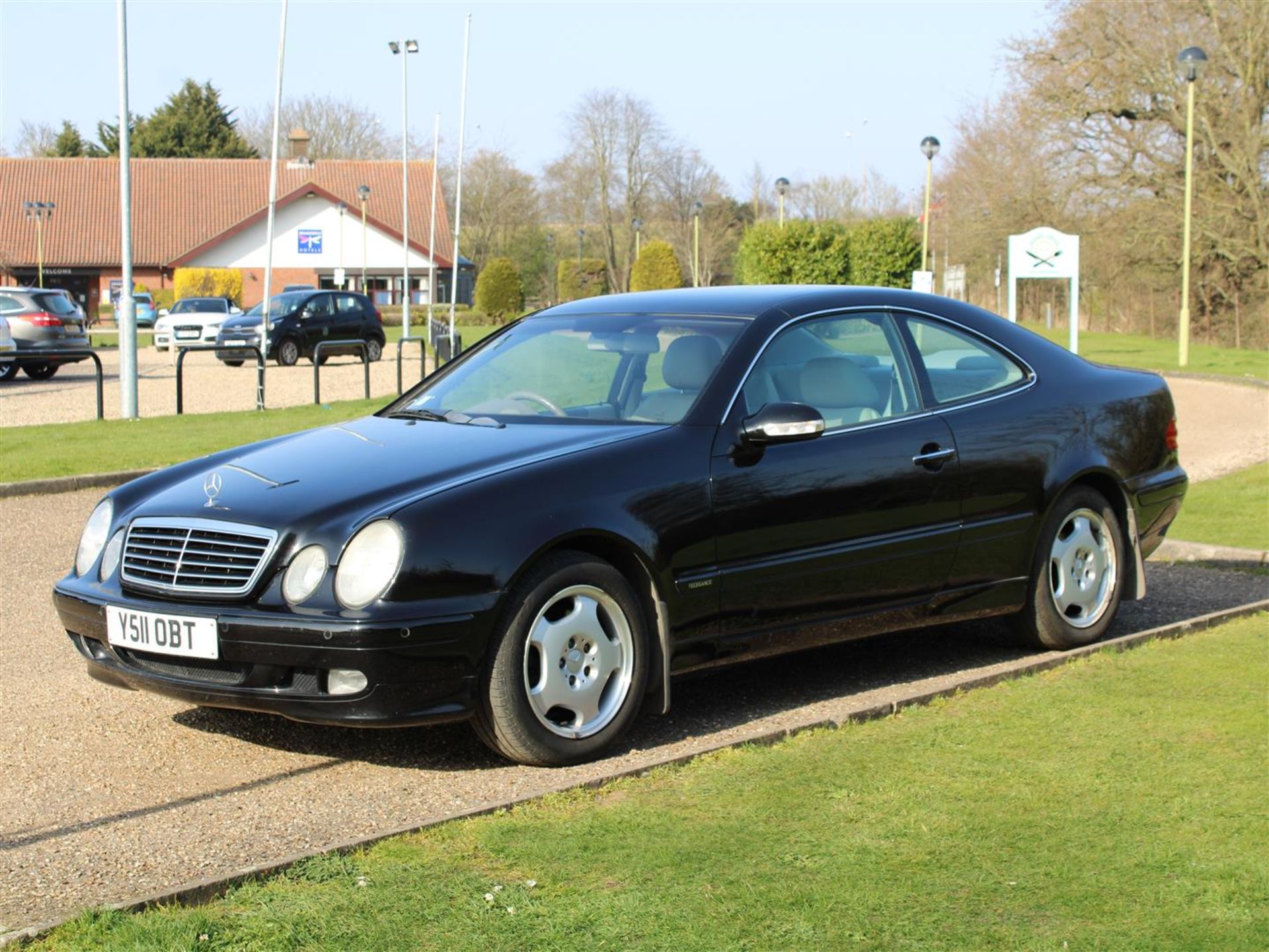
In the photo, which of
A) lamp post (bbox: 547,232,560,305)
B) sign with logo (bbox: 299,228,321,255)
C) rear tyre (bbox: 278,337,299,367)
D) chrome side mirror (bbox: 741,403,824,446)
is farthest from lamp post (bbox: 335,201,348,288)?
chrome side mirror (bbox: 741,403,824,446)

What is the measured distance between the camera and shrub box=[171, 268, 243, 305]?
240 ft

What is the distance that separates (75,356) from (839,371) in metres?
18.8

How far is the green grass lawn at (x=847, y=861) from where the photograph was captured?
150 inches

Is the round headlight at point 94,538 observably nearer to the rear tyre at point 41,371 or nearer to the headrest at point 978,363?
the headrest at point 978,363

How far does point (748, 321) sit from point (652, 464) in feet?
3.17

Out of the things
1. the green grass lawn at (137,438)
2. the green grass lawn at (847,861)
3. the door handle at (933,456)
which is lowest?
the green grass lawn at (847,861)

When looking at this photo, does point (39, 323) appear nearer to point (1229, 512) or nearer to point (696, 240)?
point (1229, 512)

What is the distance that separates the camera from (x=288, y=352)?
121 ft

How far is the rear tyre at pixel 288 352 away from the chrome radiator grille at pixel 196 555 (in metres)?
31.9

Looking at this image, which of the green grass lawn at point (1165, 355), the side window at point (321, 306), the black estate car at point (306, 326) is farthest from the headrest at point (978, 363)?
the side window at point (321, 306)

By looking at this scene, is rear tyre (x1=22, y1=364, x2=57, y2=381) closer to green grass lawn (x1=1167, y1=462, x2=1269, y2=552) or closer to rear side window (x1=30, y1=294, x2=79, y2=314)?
rear side window (x1=30, y1=294, x2=79, y2=314)

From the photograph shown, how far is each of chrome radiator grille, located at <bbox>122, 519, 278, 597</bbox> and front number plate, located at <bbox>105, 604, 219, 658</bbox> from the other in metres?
0.10

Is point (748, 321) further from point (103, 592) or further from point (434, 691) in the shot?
point (103, 592)

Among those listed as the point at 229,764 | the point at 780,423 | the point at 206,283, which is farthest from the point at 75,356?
the point at 206,283
